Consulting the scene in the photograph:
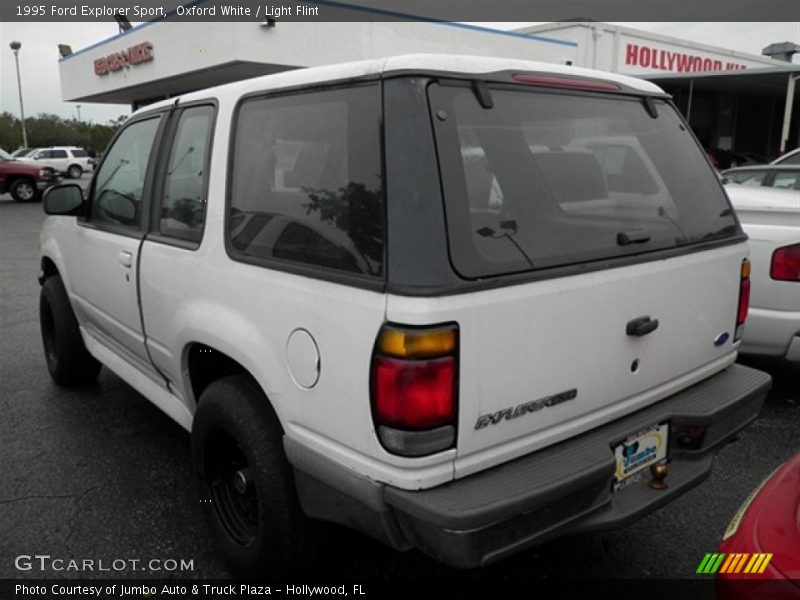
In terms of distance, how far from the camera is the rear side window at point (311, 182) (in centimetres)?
192

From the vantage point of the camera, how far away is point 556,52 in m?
22.4

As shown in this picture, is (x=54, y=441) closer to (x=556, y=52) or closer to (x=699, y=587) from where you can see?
(x=699, y=587)

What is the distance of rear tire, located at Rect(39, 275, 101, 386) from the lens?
4.27 meters

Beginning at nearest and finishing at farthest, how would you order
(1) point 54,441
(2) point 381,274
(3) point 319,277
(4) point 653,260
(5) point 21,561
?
1. (2) point 381,274
2. (3) point 319,277
3. (4) point 653,260
4. (5) point 21,561
5. (1) point 54,441

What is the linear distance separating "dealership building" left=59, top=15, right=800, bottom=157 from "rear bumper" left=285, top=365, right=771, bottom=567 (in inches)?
673

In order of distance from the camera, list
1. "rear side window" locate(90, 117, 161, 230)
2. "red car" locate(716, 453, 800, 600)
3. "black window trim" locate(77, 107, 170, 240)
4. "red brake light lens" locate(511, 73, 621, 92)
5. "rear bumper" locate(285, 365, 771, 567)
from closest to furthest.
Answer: "red car" locate(716, 453, 800, 600) → "rear bumper" locate(285, 365, 771, 567) → "red brake light lens" locate(511, 73, 621, 92) → "black window trim" locate(77, 107, 170, 240) → "rear side window" locate(90, 117, 161, 230)

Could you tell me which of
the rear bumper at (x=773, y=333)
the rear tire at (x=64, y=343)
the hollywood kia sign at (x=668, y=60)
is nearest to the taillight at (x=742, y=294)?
the rear bumper at (x=773, y=333)

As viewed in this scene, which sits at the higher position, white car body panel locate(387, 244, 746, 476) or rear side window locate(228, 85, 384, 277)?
rear side window locate(228, 85, 384, 277)

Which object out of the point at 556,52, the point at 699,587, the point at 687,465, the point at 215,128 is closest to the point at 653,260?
the point at 687,465

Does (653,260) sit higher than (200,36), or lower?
lower

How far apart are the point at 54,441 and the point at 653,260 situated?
3.35 m

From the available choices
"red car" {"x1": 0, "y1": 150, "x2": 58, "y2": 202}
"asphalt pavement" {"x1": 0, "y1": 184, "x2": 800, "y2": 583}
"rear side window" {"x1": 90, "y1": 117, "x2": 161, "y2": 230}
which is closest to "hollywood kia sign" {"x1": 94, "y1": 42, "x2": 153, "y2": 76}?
"red car" {"x1": 0, "y1": 150, "x2": 58, "y2": 202}

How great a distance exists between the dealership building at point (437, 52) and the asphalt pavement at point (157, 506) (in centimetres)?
1514

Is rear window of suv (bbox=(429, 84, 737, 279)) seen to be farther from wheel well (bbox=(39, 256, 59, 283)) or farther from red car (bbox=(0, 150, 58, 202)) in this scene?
red car (bbox=(0, 150, 58, 202))
